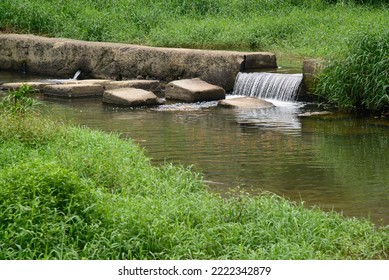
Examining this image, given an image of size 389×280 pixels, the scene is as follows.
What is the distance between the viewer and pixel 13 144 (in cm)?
856

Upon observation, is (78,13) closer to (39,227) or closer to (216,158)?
(216,158)

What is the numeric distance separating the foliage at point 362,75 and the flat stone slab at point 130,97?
272 centimetres

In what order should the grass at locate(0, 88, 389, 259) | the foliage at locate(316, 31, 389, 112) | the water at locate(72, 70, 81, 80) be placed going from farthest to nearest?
1. the water at locate(72, 70, 81, 80)
2. the foliage at locate(316, 31, 389, 112)
3. the grass at locate(0, 88, 389, 259)

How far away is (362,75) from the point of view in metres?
12.4

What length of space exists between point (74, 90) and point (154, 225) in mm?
8876

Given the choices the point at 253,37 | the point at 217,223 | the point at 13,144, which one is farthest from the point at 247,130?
the point at 253,37

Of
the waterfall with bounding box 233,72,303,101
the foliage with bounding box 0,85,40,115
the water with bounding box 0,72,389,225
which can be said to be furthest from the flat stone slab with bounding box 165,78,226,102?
the foliage with bounding box 0,85,40,115

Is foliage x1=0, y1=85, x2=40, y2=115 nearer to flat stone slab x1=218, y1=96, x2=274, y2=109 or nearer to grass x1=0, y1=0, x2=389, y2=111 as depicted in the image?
flat stone slab x1=218, y1=96, x2=274, y2=109

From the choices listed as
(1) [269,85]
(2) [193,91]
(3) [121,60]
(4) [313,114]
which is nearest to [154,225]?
(4) [313,114]

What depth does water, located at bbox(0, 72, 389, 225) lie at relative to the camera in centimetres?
809

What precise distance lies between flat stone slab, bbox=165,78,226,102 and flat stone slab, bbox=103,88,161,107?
1.58 feet

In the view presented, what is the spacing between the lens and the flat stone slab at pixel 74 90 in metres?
14.6

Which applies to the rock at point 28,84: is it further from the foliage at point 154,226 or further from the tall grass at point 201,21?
the foliage at point 154,226

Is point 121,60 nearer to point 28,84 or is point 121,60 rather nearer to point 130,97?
point 28,84
